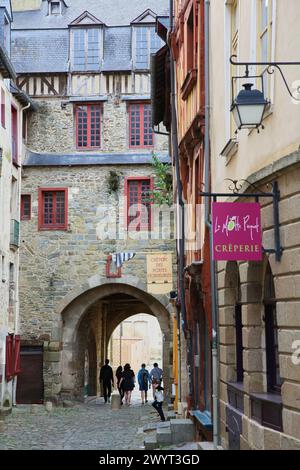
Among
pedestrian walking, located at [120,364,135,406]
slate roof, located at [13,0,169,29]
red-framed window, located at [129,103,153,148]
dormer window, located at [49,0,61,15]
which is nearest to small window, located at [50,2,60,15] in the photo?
dormer window, located at [49,0,61,15]

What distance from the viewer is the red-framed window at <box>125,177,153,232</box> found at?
24.0 m

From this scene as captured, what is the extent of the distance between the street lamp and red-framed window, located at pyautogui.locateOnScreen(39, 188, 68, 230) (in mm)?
17155

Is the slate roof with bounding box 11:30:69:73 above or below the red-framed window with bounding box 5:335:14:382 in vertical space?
above

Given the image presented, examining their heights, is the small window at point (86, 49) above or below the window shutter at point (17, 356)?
above

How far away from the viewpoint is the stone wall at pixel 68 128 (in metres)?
24.5

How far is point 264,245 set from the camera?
7.80m

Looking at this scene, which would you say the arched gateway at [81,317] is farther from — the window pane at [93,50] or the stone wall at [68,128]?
the window pane at [93,50]

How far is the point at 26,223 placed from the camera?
24.1 metres

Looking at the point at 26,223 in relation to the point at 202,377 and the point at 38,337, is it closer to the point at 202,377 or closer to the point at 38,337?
the point at 38,337

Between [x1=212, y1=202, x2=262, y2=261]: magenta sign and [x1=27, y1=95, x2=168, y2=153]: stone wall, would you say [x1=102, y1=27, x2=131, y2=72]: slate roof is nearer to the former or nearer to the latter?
[x1=27, y1=95, x2=168, y2=153]: stone wall

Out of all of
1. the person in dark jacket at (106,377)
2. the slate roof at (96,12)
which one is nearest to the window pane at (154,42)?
the slate roof at (96,12)

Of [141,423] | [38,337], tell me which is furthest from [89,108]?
[141,423]

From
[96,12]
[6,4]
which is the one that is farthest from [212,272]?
[96,12]

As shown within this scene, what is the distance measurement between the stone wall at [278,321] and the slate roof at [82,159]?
14385 millimetres
